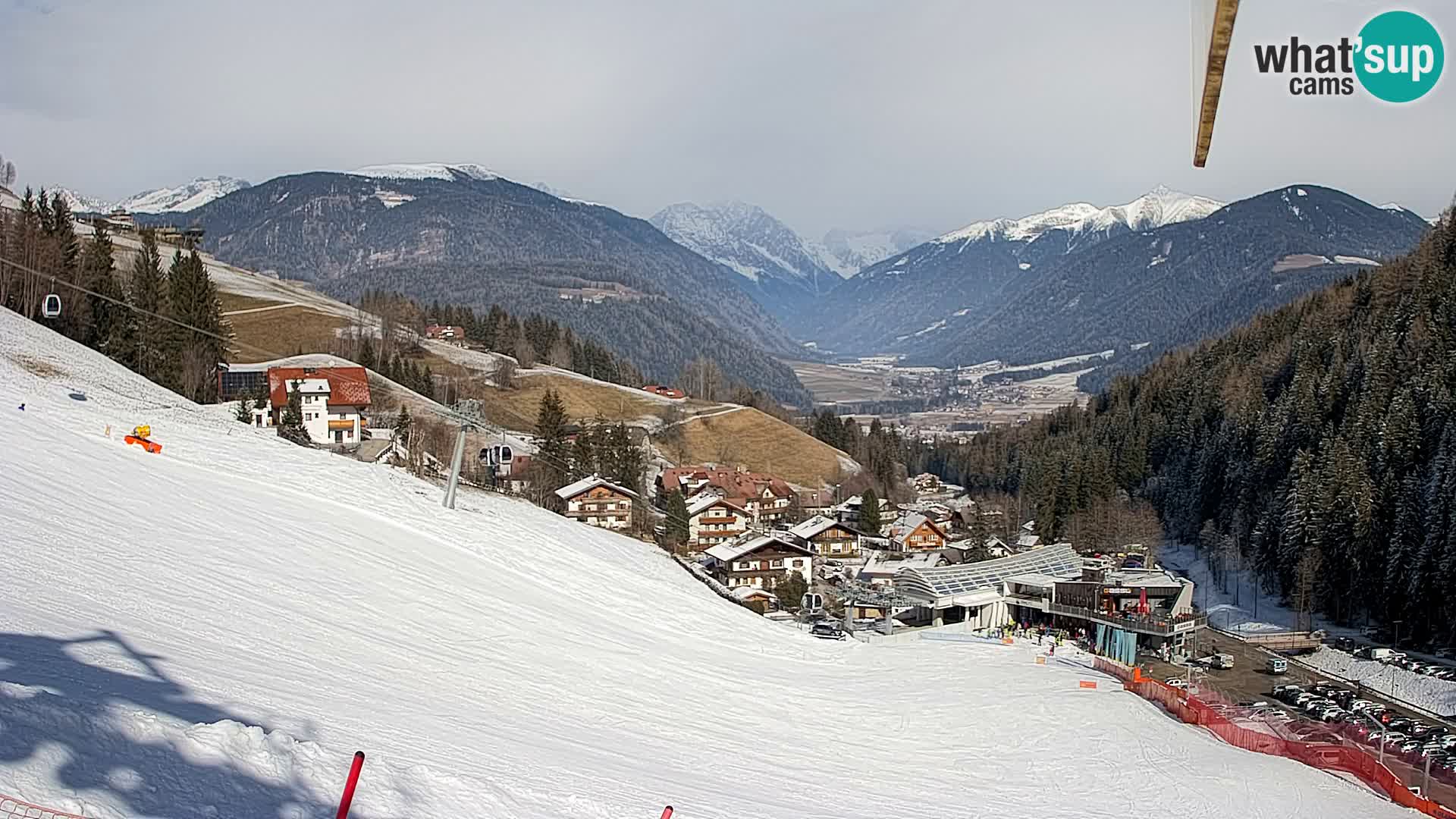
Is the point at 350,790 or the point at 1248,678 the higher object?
the point at 350,790

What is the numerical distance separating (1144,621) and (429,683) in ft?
105

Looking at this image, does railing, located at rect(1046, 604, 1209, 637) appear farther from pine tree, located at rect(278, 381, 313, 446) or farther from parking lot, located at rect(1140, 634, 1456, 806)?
pine tree, located at rect(278, 381, 313, 446)

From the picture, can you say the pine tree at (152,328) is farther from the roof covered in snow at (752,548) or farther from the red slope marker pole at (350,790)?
the red slope marker pole at (350,790)

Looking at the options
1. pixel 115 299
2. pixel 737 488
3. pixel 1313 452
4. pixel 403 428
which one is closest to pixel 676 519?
pixel 737 488

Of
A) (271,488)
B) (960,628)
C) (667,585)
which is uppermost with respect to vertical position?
(271,488)

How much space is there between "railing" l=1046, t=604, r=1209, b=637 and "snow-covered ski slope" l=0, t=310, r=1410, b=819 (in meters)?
13.4

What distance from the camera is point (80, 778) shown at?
6.12 metres

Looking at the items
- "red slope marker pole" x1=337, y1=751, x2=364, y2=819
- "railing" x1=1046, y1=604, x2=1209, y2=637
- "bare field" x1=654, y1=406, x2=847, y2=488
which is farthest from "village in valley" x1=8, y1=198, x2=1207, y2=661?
"red slope marker pole" x1=337, y1=751, x2=364, y2=819

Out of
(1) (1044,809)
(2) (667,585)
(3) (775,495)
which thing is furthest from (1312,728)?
(3) (775,495)

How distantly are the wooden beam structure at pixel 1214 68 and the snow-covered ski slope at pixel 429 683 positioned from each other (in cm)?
644

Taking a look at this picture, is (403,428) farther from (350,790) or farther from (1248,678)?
(350,790)

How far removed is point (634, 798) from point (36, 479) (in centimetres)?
1316

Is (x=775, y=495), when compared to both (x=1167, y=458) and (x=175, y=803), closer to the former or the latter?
(x=1167, y=458)

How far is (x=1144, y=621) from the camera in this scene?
38312mm
